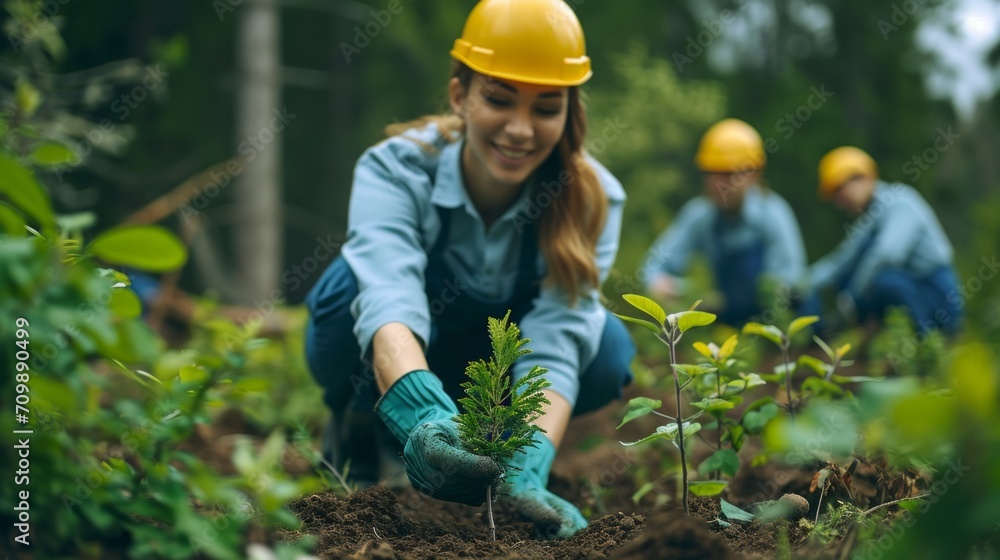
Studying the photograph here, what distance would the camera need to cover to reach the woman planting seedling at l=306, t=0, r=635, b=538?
1987mm

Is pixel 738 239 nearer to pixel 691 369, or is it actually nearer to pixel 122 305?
pixel 691 369

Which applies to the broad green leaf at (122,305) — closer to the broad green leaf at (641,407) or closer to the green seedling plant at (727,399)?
the broad green leaf at (641,407)

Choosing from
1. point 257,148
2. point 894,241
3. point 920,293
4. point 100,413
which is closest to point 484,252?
point 100,413

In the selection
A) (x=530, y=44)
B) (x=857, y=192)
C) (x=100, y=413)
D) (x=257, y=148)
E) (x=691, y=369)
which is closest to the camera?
(x=100, y=413)

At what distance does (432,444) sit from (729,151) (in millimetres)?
5170

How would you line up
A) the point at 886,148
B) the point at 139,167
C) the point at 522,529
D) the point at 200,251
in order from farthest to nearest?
the point at 886,148 → the point at 139,167 → the point at 200,251 → the point at 522,529

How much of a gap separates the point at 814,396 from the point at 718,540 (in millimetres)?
712

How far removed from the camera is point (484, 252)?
238cm

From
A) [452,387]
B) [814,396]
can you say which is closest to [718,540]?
[814,396]

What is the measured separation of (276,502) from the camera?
1082mm

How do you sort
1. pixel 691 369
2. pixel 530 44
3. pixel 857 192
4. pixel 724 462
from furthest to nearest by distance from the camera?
pixel 857 192 → pixel 530 44 → pixel 724 462 → pixel 691 369

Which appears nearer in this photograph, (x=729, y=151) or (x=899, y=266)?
(x=899, y=266)

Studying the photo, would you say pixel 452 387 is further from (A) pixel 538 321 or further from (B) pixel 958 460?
(B) pixel 958 460

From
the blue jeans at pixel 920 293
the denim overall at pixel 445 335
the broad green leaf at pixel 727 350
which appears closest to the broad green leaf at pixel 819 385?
the broad green leaf at pixel 727 350
